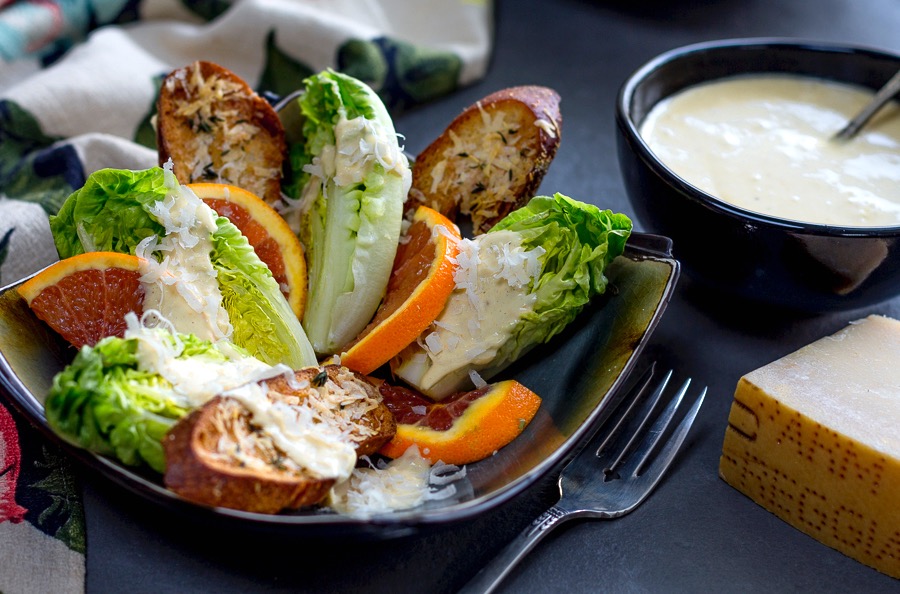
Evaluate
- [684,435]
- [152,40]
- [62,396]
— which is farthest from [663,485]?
[152,40]

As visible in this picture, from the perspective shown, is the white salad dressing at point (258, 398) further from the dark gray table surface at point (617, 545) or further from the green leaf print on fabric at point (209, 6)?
the green leaf print on fabric at point (209, 6)

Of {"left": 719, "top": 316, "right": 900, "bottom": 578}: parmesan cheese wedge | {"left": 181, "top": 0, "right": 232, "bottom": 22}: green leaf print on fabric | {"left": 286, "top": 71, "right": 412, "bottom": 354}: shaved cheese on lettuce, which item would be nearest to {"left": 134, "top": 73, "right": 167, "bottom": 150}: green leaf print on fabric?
{"left": 181, "top": 0, "right": 232, "bottom": 22}: green leaf print on fabric

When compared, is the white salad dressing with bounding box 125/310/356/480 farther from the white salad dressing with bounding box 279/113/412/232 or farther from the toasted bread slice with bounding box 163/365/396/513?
the white salad dressing with bounding box 279/113/412/232

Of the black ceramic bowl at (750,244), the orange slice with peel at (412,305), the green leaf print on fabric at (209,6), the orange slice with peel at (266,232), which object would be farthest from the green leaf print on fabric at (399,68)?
the orange slice with peel at (412,305)

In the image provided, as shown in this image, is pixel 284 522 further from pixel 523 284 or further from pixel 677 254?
pixel 677 254

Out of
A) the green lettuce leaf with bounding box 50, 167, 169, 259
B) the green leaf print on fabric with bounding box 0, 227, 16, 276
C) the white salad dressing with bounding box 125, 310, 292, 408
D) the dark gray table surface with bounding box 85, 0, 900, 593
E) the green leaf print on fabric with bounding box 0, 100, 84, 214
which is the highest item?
the green lettuce leaf with bounding box 50, 167, 169, 259
